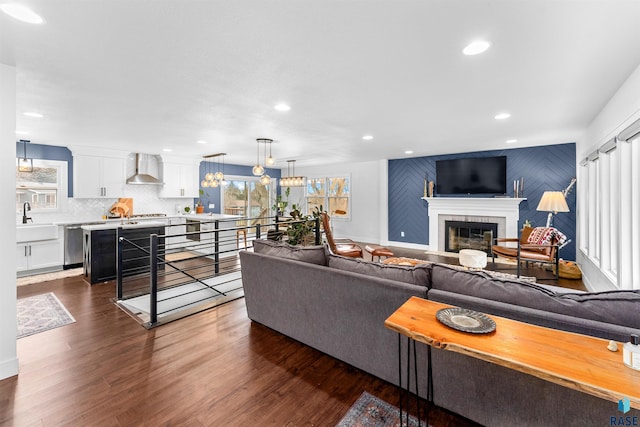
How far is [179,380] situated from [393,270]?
5.93ft

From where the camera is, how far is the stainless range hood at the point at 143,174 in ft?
21.2

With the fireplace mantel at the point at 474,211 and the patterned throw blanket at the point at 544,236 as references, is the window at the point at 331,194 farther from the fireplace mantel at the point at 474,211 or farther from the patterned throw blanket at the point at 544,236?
the patterned throw blanket at the point at 544,236

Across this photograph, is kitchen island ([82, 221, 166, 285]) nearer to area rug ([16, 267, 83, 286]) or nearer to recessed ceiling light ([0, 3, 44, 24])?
area rug ([16, 267, 83, 286])

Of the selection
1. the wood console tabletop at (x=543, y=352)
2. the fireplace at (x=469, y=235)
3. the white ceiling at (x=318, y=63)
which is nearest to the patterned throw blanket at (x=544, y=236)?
the fireplace at (x=469, y=235)

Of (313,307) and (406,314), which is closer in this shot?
(406,314)

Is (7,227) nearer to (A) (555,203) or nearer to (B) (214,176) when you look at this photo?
(B) (214,176)

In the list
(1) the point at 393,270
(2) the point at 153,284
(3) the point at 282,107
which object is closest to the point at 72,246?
(2) the point at 153,284

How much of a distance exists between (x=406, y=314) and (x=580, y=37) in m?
2.19

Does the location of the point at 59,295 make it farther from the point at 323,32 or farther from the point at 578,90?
the point at 578,90

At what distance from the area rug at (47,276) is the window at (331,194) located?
5831 mm

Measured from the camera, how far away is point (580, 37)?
190 centimetres

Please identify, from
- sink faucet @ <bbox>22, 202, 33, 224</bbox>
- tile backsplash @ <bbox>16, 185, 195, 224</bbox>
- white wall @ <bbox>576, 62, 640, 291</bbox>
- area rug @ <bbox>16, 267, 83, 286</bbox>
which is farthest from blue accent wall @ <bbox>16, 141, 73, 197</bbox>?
white wall @ <bbox>576, 62, 640, 291</bbox>

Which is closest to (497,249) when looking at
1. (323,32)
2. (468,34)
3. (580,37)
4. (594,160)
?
(594,160)

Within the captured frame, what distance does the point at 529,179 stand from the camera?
19.5 feet
